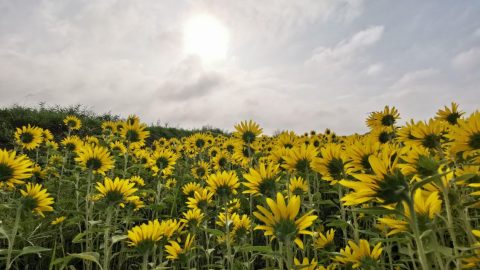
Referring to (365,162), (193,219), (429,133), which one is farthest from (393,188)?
(193,219)

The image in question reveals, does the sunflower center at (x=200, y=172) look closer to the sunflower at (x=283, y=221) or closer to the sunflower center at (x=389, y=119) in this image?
the sunflower center at (x=389, y=119)

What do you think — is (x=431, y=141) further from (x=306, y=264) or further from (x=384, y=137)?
(x=384, y=137)

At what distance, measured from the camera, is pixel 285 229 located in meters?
1.72

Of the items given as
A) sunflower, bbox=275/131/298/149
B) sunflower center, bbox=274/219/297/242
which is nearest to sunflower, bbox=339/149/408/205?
sunflower center, bbox=274/219/297/242

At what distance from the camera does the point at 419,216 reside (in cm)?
158

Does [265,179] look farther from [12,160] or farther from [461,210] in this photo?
[12,160]

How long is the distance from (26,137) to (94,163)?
3129mm

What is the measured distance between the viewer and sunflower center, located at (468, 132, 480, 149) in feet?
6.15

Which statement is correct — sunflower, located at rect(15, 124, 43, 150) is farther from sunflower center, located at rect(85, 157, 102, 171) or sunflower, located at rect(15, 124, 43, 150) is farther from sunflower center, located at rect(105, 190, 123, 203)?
sunflower center, located at rect(105, 190, 123, 203)

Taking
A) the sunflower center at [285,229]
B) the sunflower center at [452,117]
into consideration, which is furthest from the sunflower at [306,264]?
the sunflower center at [452,117]

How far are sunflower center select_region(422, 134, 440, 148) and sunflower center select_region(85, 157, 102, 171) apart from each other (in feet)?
11.0

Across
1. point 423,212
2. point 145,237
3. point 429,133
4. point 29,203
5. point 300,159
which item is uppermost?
point 429,133

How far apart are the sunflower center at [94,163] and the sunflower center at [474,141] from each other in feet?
11.8

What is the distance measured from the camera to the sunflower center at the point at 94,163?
396cm
